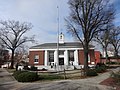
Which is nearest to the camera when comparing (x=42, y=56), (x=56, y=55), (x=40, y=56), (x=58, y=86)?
(x=58, y=86)

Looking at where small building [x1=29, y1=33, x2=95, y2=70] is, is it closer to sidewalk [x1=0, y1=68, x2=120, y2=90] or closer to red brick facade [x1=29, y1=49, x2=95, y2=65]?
red brick facade [x1=29, y1=49, x2=95, y2=65]

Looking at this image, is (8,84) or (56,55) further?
(56,55)

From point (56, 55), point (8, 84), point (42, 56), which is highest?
point (56, 55)

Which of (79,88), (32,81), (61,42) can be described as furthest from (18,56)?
(79,88)

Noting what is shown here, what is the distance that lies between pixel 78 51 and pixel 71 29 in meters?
17.5

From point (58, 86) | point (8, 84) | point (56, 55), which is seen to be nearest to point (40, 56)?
point (56, 55)

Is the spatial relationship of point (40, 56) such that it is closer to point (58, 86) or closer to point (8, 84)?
point (8, 84)

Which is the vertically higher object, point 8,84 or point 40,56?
point 40,56

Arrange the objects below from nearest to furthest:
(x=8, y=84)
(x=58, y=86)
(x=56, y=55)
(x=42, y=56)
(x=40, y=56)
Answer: (x=58, y=86), (x=8, y=84), (x=56, y=55), (x=42, y=56), (x=40, y=56)

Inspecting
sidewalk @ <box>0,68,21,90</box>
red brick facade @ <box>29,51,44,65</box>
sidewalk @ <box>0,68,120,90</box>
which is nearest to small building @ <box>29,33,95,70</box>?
red brick facade @ <box>29,51,44,65</box>

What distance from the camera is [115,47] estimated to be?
67.6 m

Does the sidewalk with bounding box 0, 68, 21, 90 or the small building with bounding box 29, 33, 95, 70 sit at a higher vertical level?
the small building with bounding box 29, 33, 95, 70

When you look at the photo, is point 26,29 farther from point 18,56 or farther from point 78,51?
point 78,51

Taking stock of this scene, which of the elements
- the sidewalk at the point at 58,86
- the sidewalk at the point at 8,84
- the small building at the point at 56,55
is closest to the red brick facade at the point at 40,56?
the small building at the point at 56,55
